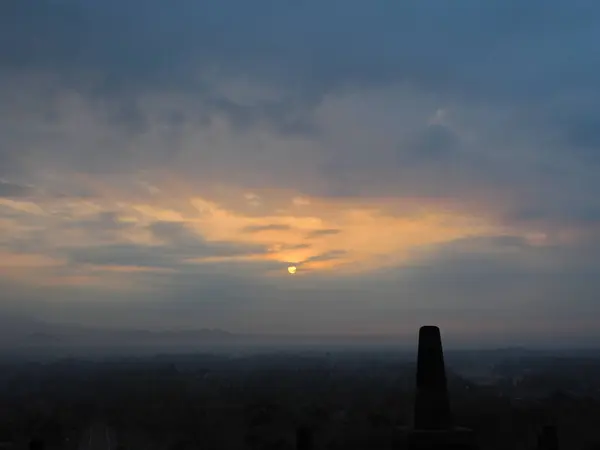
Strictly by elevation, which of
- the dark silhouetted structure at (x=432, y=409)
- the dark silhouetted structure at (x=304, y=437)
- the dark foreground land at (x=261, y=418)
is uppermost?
the dark silhouetted structure at (x=432, y=409)

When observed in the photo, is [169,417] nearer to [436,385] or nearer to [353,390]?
[353,390]

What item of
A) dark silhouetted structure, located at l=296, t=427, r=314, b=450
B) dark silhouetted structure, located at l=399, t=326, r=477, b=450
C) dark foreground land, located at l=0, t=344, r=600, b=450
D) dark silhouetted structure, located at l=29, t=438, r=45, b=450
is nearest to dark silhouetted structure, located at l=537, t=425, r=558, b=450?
dark silhouetted structure, located at l=399, t=326, r=477, b=450

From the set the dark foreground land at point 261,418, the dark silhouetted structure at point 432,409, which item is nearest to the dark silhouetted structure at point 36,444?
the dark silhouetted structure at point 432,409

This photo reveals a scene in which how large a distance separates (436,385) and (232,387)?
7841cm

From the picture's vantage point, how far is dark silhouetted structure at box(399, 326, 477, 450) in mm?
6875

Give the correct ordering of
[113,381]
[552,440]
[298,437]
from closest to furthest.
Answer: [552,440] → [298,437] → [113,381]

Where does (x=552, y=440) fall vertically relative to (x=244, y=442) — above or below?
above

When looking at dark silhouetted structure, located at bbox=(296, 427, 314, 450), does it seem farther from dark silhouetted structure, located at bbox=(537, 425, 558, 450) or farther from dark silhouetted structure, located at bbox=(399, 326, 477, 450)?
dark silhouetted structure, located at bbox=(537, 425, 558, 450)

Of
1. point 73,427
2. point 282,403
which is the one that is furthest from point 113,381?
point 73,427

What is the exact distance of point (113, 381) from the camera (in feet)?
305

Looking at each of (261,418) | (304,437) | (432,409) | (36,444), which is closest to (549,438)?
(432,409)

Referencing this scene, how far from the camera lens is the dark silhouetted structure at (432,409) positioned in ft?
22.6

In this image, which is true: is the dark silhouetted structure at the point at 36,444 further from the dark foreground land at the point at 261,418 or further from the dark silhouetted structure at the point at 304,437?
the dark foreground land at the point at 261,418

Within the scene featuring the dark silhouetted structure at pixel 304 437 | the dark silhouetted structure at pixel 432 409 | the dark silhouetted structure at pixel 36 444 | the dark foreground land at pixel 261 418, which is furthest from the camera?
the dark foreground land at pixel 261 418
